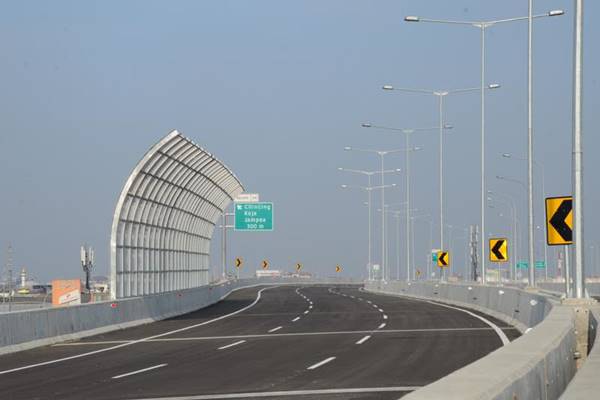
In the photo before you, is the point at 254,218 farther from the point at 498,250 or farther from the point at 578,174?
the point at 578,174

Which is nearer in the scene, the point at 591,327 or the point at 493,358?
the point at 493,358

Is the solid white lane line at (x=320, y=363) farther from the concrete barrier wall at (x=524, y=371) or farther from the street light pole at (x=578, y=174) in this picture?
the street light pole at (x=578, y=174)

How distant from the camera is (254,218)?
258 ft

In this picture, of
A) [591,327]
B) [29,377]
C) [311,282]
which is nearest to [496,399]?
[591,327]

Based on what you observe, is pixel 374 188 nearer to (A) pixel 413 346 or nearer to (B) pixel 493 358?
(A) pixel 413 346

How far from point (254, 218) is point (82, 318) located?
159ft

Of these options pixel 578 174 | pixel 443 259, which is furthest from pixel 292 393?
pixel 443 259

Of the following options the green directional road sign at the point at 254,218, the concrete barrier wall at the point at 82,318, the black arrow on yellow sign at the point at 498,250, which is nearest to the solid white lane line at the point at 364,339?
the concrete barrier wall at the point at 82,318

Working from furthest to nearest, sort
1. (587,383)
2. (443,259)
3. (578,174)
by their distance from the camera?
(443,259) < (578,174) < (587,383)

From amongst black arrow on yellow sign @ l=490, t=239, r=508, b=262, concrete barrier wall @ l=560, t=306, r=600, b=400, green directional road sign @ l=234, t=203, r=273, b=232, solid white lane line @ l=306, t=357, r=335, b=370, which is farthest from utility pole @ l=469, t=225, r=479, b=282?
concrete barrier wall @ l=560, t=306, r=600, b=400

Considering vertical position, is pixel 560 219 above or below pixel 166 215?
below

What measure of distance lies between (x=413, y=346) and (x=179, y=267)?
2266 cm

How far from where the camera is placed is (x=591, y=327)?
17.3m

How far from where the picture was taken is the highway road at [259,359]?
635 inches
